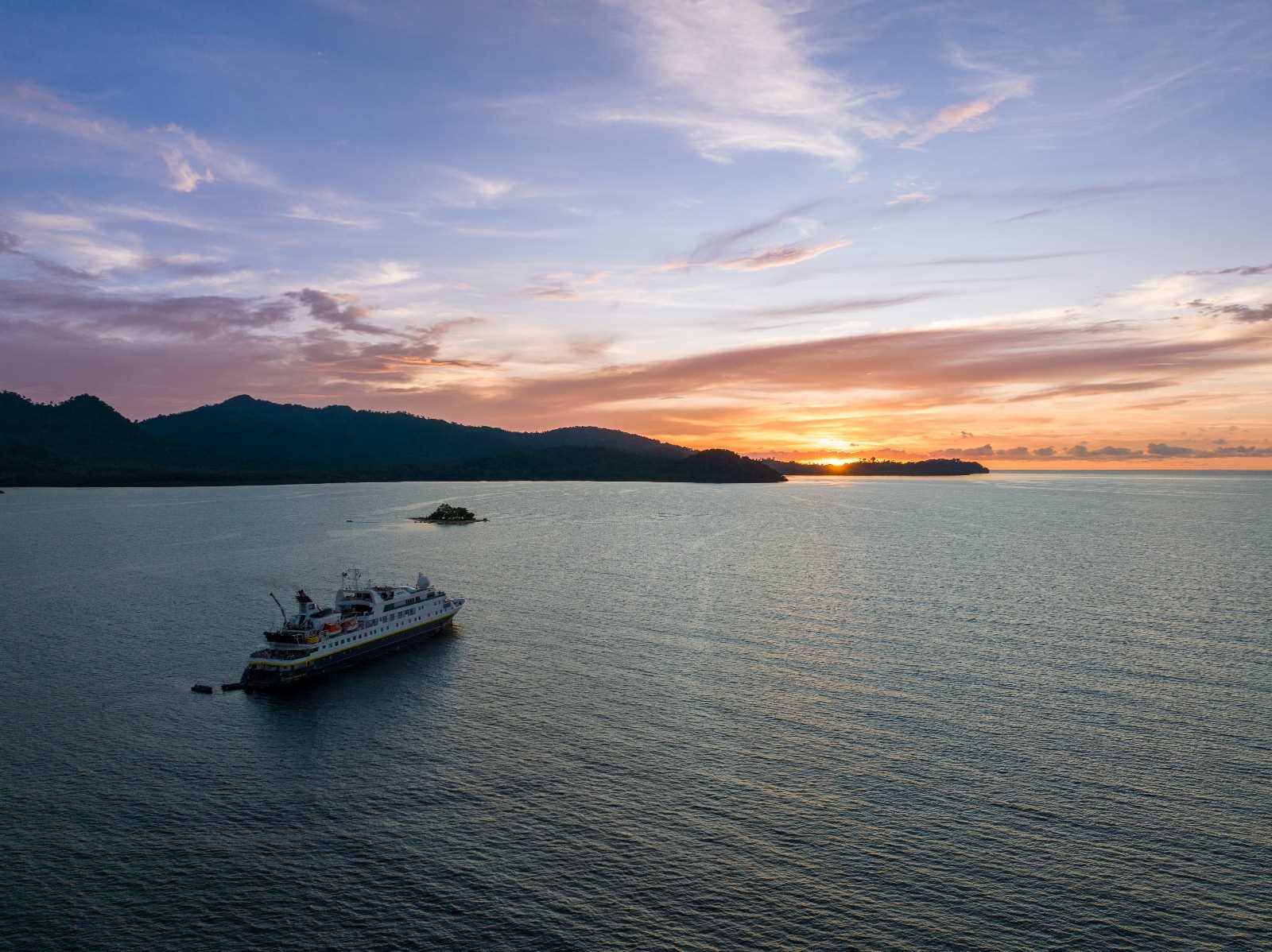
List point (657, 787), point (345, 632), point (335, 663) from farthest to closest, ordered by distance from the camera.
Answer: point (345, 632) → point (335, 663) → point (657, 787)

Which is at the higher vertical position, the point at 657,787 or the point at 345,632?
the point at 345,632

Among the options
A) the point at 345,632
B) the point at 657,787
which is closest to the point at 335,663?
the point at 345,632

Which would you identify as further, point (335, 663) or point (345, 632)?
point (345, 632)

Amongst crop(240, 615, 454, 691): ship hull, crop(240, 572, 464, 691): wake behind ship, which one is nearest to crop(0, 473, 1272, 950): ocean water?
crop(240, 615, 454, 691): ship hull

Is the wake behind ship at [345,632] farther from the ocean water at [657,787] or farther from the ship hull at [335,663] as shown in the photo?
the ocean water at [657,787]

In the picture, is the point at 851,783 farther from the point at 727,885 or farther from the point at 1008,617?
the point at 1008,617

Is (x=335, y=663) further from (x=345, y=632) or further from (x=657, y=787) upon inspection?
(x=657, y=787)

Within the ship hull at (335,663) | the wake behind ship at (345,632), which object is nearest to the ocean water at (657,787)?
the ship hull at (335,663)
